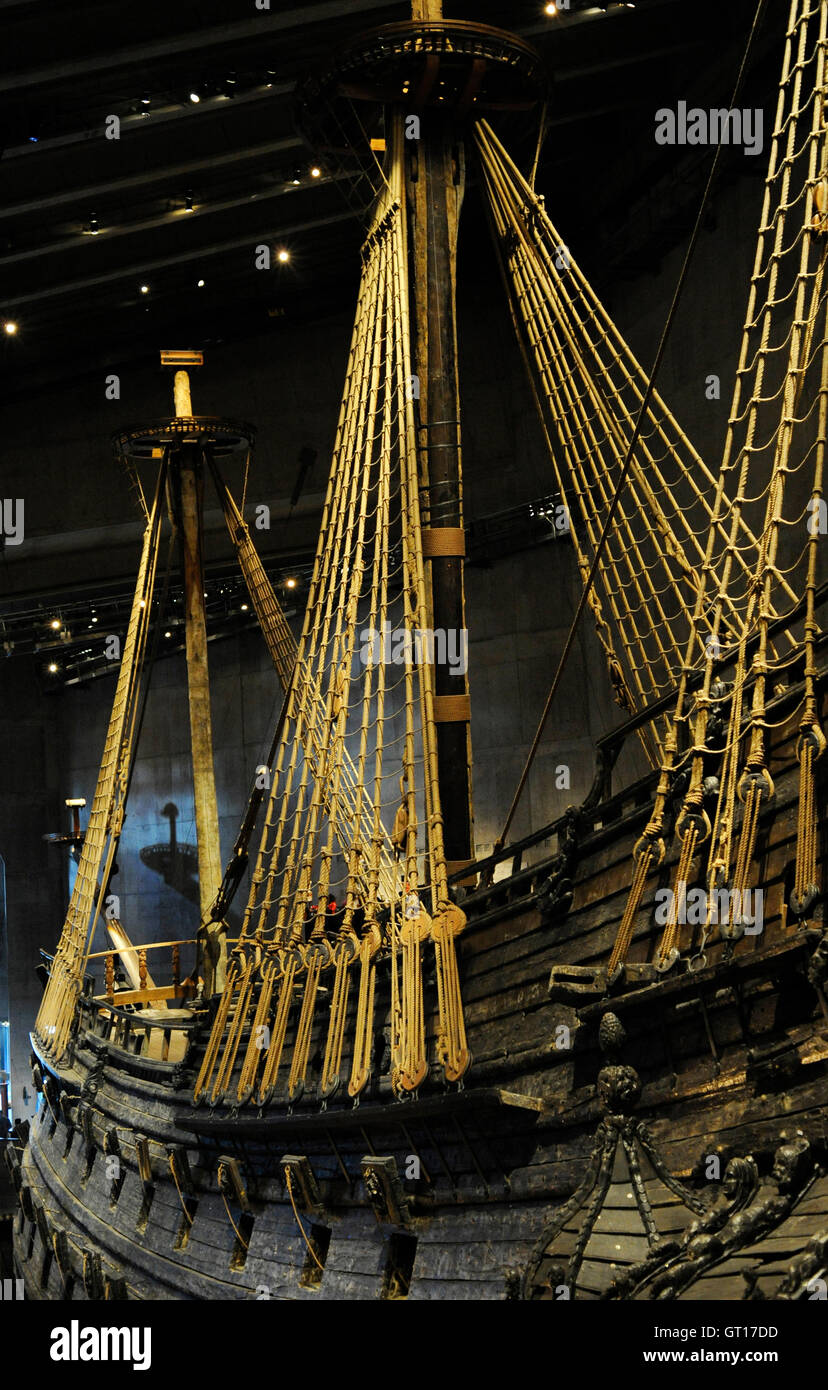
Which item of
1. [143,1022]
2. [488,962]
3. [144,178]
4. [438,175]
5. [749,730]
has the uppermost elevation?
[144,178]

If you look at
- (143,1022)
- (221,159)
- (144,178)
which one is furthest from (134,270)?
(143,1022)

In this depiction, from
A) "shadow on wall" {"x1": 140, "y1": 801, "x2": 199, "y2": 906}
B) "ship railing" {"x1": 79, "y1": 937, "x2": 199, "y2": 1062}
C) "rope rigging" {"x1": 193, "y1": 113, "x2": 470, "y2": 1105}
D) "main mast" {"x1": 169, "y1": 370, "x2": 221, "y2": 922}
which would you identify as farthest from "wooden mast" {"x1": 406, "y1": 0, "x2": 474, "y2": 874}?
"shadow on wall" {"x1": 140, "y1": 801, "x2": 199, "y2": 906}

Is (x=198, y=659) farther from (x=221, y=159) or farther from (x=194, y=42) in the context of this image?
(x=194, y=42)

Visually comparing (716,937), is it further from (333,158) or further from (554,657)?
(554,657)

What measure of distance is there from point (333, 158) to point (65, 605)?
8288 millimetres

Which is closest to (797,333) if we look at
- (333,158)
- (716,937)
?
(716,937)

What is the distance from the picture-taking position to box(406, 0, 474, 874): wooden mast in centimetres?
647

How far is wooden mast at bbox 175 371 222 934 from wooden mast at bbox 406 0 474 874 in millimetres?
4213

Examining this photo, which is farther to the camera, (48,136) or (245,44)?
(48,136)

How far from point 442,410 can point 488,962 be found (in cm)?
288

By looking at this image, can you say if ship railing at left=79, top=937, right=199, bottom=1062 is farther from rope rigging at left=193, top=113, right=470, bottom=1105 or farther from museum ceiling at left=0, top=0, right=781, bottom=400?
museum ceiling at left=0, top=0, right=781, bottom=400

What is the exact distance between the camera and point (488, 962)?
4832mm

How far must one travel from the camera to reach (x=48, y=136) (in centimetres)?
1051

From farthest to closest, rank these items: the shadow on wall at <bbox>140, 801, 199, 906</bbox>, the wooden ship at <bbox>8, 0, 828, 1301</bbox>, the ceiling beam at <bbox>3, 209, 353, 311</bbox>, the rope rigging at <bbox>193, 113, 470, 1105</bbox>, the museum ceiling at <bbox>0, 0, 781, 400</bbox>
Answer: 1. the shadow on wall at <bbox>140, 801, 199, 906</bbox>
2. the ceiling beam at <bbox>3, 209, 353, 311</bbox>
3. the museum ceiling at <bbox>0, 0, 781, 400</bbox>
4. the rope rigging at <bbox>193, 113, 470, 1105</bbox>
5. the wooden ship at <bbox>8, 0, 828, 1301</bbox>
